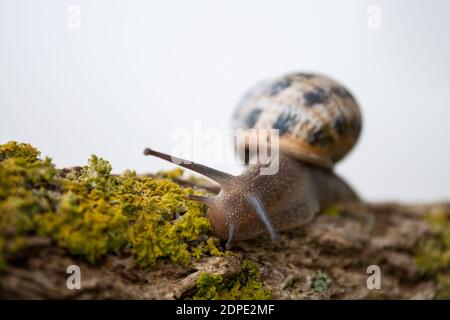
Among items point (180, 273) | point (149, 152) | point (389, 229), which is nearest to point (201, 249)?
point (180, 273)

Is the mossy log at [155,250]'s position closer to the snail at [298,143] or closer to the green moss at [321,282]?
the green moss at [321,282]

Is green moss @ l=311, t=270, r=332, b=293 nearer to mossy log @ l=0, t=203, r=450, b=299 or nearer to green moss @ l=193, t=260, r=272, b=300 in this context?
mossy log @ l=0, t=203, r=450, b=299

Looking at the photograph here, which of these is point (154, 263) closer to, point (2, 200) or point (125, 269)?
point (125, 269)

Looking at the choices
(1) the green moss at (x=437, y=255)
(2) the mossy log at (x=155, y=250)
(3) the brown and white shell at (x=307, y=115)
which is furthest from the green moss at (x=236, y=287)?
(1) the green moss at (x=437, y=255)

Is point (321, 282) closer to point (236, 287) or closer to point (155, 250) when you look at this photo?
point (236, 287)

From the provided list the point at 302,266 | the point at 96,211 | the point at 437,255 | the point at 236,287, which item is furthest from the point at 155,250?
the point at 437,255

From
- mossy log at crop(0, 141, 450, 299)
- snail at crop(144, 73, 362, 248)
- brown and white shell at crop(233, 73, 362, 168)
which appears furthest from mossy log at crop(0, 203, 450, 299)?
brown and white shell at crop(233, 73, 362, 168)
